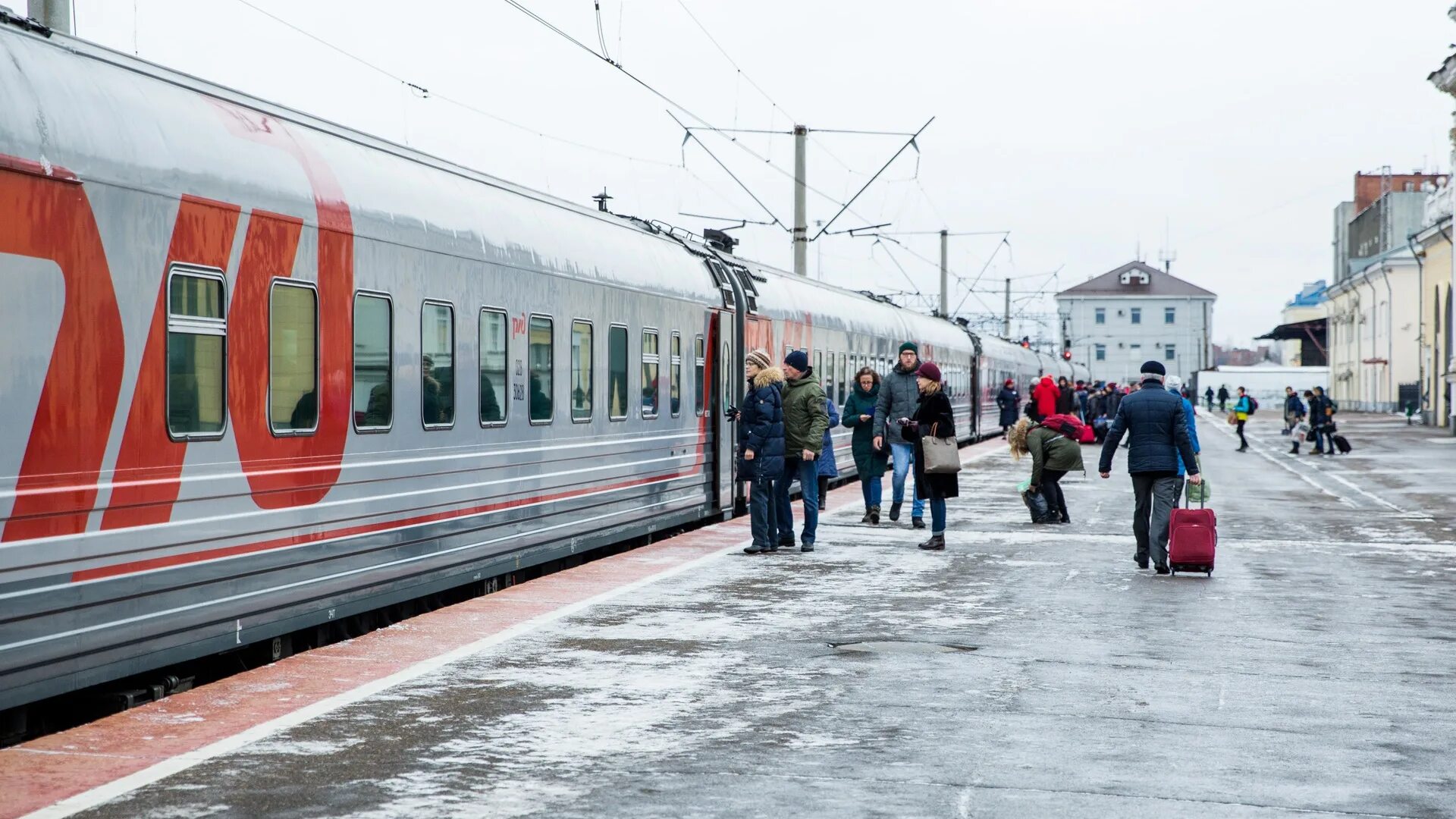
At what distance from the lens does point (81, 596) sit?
7344 millimetres

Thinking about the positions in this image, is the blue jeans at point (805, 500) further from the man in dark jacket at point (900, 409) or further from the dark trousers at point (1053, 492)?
the dark trousers at point (1053, 492)

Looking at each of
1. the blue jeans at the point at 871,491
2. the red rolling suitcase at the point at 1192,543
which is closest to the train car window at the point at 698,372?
the blue jeans at the point at 871,491

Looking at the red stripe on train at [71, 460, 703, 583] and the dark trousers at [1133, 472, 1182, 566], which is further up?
the red stripe on train at [71, 460, 703, 583]

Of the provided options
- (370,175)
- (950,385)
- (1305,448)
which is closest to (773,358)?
(370,175)

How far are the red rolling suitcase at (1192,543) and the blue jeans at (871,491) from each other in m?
5.23

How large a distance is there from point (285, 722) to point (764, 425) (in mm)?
Answer: 8107

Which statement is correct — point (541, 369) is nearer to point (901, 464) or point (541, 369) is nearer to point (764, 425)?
point (764, 425)

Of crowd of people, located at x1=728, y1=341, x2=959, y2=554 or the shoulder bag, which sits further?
the shoulder bag

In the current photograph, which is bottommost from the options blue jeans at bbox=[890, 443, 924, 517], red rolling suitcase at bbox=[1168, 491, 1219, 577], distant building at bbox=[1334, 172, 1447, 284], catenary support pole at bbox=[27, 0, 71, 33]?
red rolling suitcase at bbox=[1168, 491, 1219, 577]

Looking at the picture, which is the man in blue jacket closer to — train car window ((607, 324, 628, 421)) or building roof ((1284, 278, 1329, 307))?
train car window ((607, 324, 628, 421))

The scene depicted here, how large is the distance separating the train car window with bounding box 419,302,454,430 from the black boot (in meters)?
5.50

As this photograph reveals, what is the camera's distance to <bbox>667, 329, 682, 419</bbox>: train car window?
17.1 metres

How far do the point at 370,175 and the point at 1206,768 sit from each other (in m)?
6.18

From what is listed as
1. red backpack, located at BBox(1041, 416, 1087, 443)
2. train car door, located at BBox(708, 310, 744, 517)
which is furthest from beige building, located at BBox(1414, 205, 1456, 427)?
train car door, located at BBox(708, 310, 744, 517)
